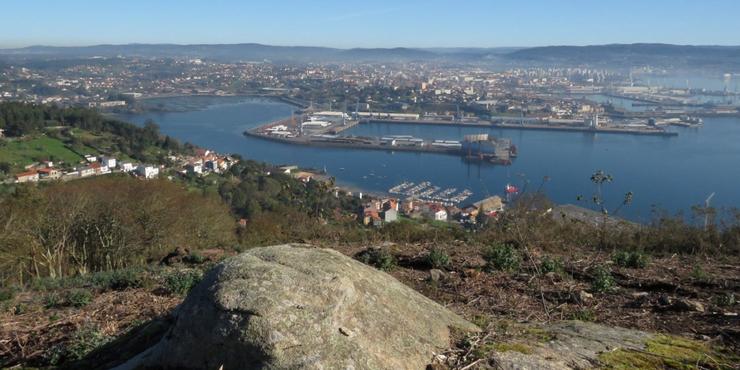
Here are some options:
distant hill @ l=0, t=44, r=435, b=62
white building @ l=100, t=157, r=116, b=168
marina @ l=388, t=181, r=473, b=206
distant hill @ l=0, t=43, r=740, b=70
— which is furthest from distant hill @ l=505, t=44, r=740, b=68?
white building @ l=100, t=157, r=116, b=168

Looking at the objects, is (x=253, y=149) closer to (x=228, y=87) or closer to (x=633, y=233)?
(x=633, y=233)

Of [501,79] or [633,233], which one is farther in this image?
[501,79]

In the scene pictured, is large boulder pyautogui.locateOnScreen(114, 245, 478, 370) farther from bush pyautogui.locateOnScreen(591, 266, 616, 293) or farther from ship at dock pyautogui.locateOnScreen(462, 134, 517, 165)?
ship at dock pyautogui.locateOnScreen(462, 134, 517, 165)

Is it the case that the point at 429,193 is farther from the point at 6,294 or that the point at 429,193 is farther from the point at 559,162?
the point at 6,294

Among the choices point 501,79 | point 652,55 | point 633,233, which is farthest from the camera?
point 652,55

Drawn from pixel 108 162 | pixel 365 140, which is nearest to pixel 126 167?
pixel 108 162

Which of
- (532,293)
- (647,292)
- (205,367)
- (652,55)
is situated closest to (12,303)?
(205,367)
